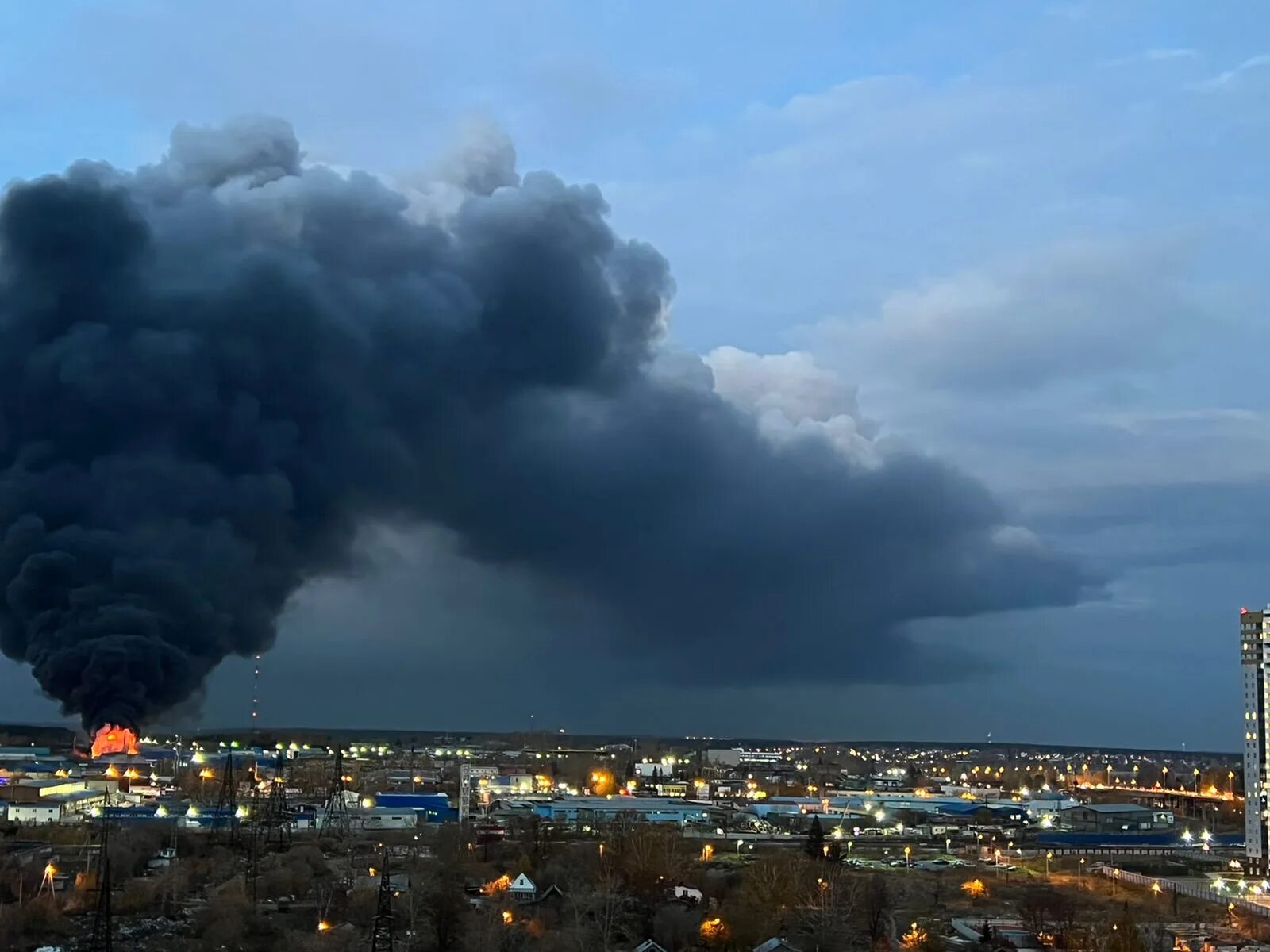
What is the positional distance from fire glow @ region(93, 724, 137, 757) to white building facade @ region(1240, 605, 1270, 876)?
39.5 m

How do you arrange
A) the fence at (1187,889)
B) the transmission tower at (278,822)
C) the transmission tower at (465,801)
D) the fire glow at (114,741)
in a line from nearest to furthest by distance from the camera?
the fence at (1187,889)
the transmission tower at (278,822)
the fire glow at (114,741)
the transmission tower at (465,801)

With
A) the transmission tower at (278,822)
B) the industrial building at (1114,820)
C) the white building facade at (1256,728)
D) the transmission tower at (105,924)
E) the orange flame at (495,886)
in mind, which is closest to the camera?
the transmission tower at (105,924)

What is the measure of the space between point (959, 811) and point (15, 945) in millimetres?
48835

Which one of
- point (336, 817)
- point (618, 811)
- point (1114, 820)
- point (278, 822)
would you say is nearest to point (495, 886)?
point (278, 822)

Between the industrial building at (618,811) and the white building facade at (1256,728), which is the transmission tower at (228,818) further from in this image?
the white building facade at (1256,728)

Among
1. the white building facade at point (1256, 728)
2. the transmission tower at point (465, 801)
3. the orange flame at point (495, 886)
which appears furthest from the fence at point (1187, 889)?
the transmission tower at point (465, 801)

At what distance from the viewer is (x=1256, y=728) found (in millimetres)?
Answer: 47031

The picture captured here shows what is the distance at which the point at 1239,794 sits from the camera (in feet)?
292

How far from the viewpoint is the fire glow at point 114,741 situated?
49.3 metres

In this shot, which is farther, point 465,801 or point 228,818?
point 465,801

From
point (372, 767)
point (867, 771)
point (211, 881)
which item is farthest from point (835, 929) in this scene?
point (867, 771)

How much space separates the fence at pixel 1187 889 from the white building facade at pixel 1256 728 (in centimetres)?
614

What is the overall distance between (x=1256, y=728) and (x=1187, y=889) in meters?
10.9

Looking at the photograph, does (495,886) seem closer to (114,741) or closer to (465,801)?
(465,801)
